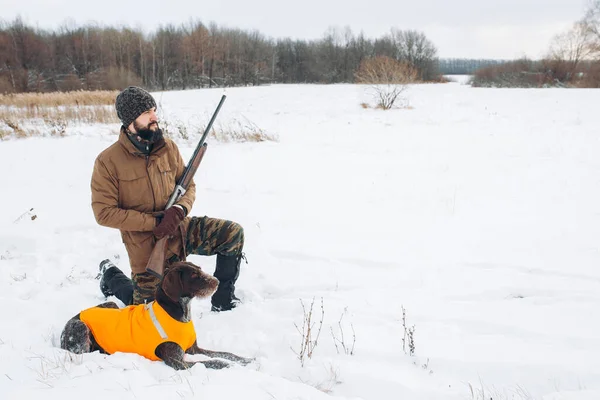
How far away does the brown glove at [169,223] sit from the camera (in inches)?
128

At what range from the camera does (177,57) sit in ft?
165

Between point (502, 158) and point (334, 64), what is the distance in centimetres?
5538

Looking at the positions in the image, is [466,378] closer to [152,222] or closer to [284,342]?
[284,342]

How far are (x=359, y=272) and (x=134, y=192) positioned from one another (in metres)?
2.35

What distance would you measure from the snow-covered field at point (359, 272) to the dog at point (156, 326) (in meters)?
0.11

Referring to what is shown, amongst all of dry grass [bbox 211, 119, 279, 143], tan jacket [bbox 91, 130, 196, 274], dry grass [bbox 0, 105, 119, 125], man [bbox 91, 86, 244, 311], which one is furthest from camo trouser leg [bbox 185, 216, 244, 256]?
dry grass [bbox 0, 105, 119, 125]

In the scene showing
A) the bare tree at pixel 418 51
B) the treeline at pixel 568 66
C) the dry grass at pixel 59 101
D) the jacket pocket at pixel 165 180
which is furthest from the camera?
the bare tree at pixel 418 51

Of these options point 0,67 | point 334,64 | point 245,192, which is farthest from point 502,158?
point 334,64

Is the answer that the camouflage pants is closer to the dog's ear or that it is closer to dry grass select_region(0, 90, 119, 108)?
the dog's ear

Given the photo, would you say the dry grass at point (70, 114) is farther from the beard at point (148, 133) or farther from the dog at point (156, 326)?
the dog at point (156, 326)

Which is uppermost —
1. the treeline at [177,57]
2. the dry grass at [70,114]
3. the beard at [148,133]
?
the treeline at [177,57]

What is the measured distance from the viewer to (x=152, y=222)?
3.29 m

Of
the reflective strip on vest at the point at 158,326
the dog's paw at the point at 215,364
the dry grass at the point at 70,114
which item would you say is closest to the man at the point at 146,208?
A: the reflective strip on vest at the point at 158,326

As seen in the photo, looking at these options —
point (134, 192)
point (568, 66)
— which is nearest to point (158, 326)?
point (134, 192)
